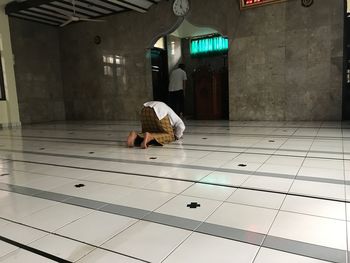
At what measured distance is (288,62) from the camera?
737 centimetres

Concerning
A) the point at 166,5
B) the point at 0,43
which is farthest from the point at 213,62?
the point at 0,43

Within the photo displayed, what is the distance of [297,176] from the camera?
2.77 metres

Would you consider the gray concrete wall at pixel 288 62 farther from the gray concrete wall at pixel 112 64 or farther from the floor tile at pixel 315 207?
the floor tile at pixel 315 207

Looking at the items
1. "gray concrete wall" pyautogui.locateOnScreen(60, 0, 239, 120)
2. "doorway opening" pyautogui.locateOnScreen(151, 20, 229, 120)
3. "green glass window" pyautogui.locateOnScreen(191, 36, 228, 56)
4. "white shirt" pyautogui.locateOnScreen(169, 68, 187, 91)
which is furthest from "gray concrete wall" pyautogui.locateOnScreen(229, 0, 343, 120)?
"green glass window" pyautogui.locateOnScreen(191, 36, 228, 56)

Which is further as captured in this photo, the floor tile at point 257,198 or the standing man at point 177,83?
the standing man at point 177,83

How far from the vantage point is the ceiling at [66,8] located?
8.58 m

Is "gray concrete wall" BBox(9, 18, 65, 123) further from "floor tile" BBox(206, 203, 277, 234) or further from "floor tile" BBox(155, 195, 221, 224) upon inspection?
"floor tile" BBox(206, 203, 277, 234)

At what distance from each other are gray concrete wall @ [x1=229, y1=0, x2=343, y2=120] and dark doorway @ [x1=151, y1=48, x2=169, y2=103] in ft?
12.0

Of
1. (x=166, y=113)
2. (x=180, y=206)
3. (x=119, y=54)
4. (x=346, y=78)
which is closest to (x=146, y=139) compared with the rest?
(x=166, y=113)

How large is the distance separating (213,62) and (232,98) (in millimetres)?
3166

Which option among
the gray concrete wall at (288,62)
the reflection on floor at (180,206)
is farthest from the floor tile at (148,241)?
the gray concrete wall at (288,62)

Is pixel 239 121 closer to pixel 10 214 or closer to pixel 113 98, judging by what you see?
pixel 113 98

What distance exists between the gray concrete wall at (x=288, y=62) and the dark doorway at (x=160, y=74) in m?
3.65

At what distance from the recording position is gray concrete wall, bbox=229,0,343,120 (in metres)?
6.95
